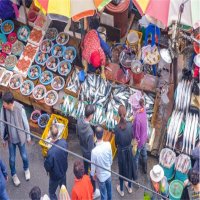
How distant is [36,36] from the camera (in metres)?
10.4

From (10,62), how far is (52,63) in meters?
0.78

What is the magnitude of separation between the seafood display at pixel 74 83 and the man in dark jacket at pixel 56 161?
1.74 metres

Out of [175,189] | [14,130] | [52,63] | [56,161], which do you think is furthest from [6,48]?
[175,189]

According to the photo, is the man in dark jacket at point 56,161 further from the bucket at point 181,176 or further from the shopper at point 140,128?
the bucket at point 181,176

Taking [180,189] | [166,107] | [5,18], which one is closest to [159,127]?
[166,107]

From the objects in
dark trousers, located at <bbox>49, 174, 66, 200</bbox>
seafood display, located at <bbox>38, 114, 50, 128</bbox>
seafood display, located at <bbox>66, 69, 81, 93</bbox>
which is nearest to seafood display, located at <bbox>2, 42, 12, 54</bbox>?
seafood display, located at <bbox>66, 69, 81, 93</bbox>

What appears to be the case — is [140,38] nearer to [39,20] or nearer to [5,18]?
[39,20]

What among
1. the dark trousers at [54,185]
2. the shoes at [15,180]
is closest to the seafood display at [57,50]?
the shoes at [15,180]

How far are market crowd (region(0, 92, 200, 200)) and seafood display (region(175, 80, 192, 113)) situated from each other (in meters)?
1.04

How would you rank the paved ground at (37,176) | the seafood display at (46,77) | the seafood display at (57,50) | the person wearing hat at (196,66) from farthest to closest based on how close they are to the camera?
1. the seafood display at (57,50)
2. the seafood display at (46,77)
3. the person wearing hat at (196,66)
4. the paved ground at (37,176)

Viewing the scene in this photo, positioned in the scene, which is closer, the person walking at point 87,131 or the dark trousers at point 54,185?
the person walking at point 87,131

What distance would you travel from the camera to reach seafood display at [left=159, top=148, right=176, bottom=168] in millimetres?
8945

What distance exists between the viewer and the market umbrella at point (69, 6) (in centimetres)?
841

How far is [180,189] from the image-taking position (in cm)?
870
